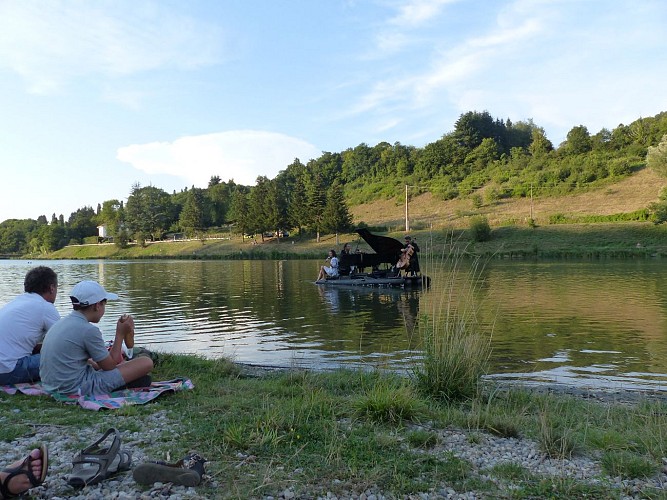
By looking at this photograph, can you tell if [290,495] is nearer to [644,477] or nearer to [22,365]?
[644,477]

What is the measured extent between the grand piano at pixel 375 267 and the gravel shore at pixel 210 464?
18.0 meters

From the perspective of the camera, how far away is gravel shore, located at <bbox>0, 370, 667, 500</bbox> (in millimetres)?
3621

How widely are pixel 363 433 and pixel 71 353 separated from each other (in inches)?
133

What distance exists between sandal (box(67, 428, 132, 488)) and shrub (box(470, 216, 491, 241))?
Result: 152ft

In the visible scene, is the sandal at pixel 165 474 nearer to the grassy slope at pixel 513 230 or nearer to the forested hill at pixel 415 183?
the grassy slope at pixel 513 230

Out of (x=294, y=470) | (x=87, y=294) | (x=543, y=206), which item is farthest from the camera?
(x=543, y=206)

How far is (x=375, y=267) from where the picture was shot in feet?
89.4

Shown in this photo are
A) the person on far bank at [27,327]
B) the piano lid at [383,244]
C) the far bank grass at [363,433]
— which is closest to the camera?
the far bank grass at [363,433]

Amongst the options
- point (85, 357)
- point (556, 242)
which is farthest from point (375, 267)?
point (556, 242)

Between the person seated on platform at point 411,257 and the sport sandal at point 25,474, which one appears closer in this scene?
the sport sandal at point 25,474

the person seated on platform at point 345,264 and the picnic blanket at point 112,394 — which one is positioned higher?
the person seated on platform at point 345,264

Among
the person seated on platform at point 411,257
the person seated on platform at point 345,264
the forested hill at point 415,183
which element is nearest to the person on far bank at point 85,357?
the person seated on platform at point 411,257

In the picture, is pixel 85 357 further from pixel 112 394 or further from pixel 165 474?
pixel 165 474

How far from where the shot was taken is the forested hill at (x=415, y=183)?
2689 inches
